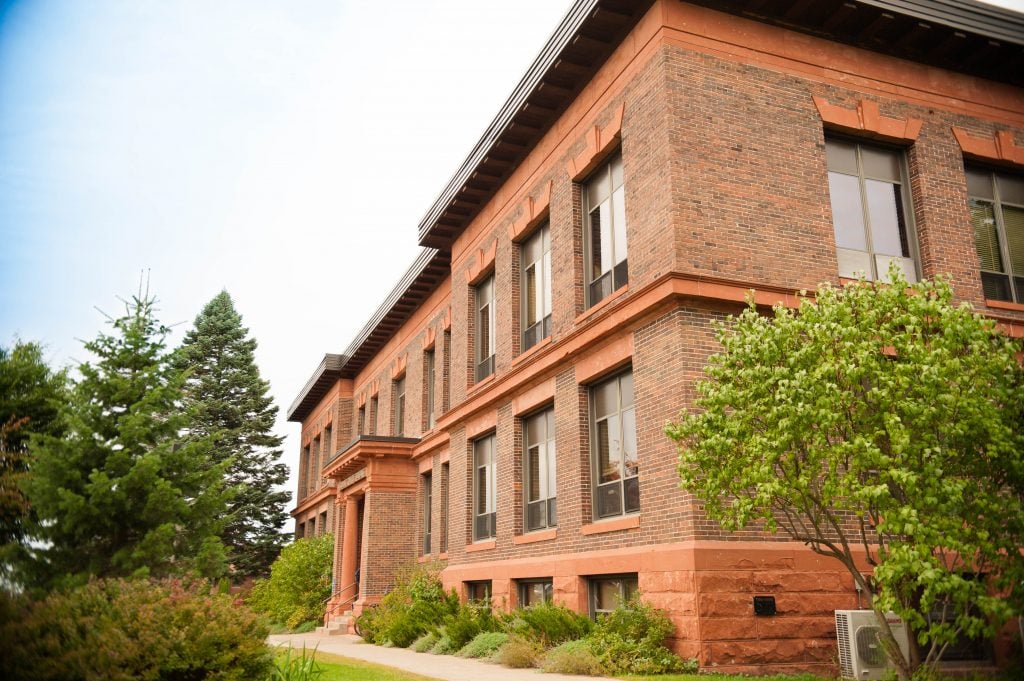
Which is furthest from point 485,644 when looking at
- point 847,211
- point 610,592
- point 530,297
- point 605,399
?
point 847,211

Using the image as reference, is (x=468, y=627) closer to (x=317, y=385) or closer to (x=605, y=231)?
(x=605, y=231)

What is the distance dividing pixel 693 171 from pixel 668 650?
7.51 m

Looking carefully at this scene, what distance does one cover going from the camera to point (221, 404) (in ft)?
154

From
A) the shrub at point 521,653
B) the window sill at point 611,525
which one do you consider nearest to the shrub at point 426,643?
the shrub at point 521,653

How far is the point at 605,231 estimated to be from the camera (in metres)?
16.7

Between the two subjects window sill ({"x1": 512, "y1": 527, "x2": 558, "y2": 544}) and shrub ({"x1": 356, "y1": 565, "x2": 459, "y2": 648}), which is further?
shrub ({"x1": 356, "y1": 565, "x2": 459, "y2": 648})

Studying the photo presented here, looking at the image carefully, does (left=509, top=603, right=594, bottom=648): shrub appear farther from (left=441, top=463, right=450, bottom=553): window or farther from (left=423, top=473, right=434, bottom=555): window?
(left=423, top=473, right=434, bottom=555): window

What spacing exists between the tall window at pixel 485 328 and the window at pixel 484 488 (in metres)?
1.88

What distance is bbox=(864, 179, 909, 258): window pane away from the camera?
15570 millimetres

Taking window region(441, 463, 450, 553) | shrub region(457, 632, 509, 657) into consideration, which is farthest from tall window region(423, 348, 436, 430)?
shrub region(457, 632, 509, 657)

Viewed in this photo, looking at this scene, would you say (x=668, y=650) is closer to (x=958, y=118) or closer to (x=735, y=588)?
(x=735, y=588)

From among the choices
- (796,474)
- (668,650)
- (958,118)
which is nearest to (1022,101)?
(958,118)

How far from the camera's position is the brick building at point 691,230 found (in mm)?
12773

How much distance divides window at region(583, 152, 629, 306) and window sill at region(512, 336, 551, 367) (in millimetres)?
1556
